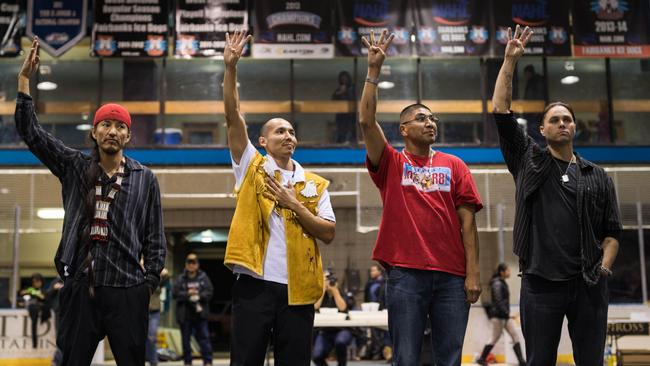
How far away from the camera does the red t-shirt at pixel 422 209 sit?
4719 mm

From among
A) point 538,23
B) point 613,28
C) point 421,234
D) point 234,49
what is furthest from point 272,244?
point 613,28

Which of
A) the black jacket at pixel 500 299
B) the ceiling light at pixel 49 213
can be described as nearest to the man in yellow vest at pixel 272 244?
the black jacket at pixel 500 299

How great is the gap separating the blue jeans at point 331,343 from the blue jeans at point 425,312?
7184 mm

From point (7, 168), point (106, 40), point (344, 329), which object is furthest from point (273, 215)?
point (7, 168)

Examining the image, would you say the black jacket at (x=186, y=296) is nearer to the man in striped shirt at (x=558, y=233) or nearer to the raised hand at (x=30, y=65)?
the raised hand at (x=30, y=65)

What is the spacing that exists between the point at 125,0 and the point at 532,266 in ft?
42.6

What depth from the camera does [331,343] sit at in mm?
11969

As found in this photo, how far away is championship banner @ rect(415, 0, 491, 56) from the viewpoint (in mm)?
15688

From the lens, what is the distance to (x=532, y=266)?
4.61 m

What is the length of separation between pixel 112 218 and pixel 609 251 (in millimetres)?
3036

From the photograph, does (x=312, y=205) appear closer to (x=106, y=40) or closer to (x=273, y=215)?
(x=273, y=215)

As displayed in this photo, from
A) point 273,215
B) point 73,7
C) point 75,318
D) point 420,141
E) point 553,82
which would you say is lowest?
point 75,318

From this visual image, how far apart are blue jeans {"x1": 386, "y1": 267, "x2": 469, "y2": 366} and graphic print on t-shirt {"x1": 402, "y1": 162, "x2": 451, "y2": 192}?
55 centimetres

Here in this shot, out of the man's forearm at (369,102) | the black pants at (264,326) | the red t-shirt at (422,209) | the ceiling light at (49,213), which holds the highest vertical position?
the man's forearm at (369,102)
